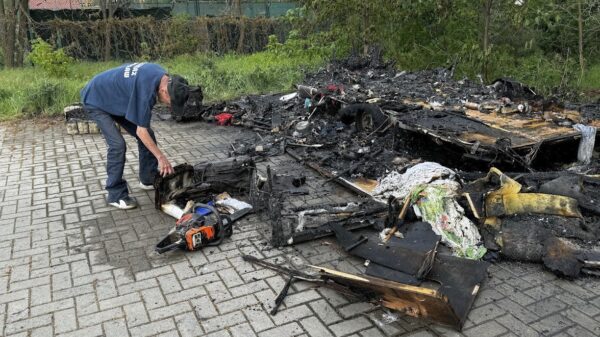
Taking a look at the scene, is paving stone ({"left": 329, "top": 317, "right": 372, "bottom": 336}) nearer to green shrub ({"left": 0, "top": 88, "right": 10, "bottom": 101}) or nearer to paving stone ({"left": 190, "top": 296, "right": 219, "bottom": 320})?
paving stone ({"left": 190, "top": 296, "right": 219, "bottom": 320})

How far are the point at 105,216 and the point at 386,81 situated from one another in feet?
20.4

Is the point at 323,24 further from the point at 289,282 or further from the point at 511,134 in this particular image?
the point at 289,282

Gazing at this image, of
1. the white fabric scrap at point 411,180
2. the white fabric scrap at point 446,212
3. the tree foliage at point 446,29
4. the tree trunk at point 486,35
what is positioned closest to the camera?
the white fabric scrap at point 446,212

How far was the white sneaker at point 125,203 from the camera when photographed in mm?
5348

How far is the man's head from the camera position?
4793mm

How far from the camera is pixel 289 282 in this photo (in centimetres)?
383

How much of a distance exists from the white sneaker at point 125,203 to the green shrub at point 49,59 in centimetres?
839

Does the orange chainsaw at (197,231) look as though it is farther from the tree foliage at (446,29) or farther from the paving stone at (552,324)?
the tree foliage at (446,29)

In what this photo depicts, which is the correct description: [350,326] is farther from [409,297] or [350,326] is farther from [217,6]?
[217,6]

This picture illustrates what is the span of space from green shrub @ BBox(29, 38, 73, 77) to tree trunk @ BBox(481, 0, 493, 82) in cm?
1039

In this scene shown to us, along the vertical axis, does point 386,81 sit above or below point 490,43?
below

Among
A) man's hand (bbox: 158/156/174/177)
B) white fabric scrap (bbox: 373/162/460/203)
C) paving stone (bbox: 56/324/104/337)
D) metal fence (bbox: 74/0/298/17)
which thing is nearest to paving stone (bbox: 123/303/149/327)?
paving stone (bbox: 56/324/104/337)

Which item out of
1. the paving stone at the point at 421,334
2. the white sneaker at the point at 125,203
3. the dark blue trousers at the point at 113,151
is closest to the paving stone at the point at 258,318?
the paving stone at the point at 421,334

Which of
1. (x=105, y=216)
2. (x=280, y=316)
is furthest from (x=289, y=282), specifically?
(x=105, y=216)
